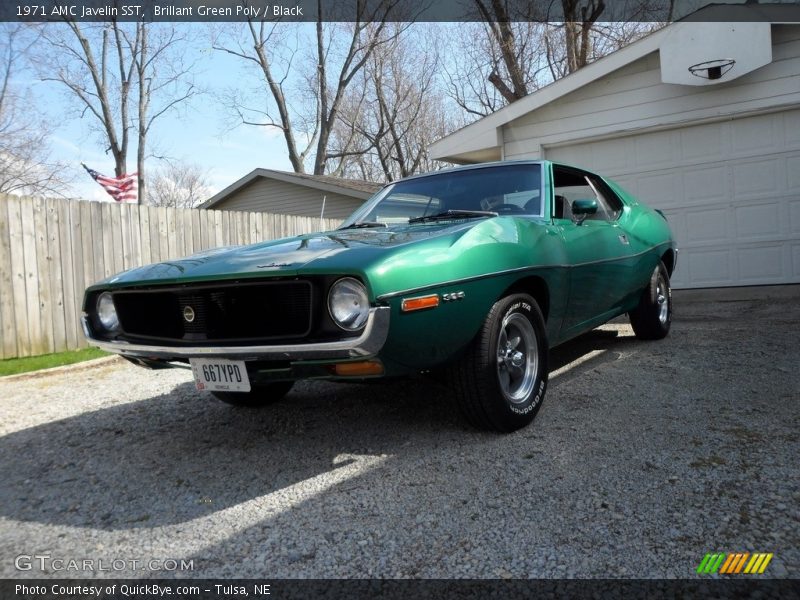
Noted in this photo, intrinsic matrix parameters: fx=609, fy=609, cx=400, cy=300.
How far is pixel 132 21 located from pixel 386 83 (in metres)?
11.7

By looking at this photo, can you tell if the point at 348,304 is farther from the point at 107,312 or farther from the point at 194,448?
the point at 107,312

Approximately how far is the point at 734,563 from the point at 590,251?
243 centimetres

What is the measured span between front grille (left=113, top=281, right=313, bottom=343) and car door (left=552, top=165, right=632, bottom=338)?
72.0 inches

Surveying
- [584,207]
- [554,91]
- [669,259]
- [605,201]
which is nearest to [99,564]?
[584,207]

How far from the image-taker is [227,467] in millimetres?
2977

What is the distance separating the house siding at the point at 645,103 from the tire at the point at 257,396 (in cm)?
695

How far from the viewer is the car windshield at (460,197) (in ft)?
12.5

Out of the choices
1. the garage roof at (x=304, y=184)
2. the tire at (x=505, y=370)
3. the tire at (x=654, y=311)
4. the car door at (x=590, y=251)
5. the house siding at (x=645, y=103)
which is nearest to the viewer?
the tire at (x=505, y=370)

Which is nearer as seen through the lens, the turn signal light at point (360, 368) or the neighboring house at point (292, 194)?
the turn signal light at point (360, 368)

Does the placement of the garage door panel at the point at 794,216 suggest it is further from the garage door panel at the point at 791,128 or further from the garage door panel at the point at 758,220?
the garage door panel at the point at 791,128

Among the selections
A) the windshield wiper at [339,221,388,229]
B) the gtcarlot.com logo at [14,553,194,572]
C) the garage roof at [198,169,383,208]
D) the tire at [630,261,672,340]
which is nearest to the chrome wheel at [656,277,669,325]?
the tire at [630,261,672,340]

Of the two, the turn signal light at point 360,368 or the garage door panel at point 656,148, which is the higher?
the garage door panel at point 656,148

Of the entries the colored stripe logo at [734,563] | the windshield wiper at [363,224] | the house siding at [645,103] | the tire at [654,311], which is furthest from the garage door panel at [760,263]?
the colored stripe logo at [734,563]

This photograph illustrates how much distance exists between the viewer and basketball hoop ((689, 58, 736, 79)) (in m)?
7.91
